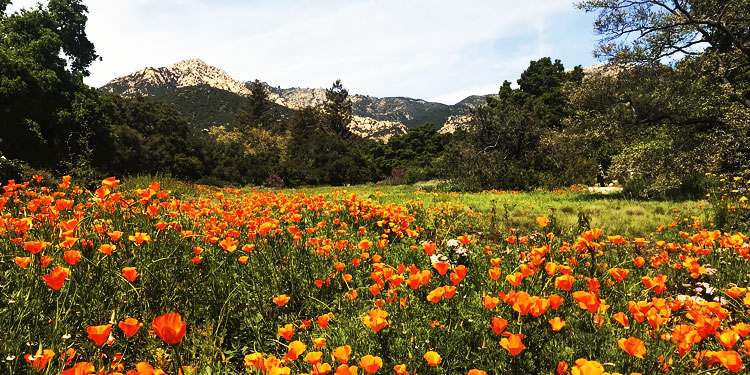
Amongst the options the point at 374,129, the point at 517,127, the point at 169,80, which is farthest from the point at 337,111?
the point at 169,80

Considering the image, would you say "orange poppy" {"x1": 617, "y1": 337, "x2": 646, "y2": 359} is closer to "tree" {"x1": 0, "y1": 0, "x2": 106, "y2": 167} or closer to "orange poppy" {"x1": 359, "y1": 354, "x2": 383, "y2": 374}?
"orange poppy" {"x1": 359, "y1": 354, "x2": 383, "y2": 374}

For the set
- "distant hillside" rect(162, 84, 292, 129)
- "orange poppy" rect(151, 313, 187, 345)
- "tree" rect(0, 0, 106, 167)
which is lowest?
"orange poppy" rect(151, 313, 187, 345)

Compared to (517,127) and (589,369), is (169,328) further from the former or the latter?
(517,127)

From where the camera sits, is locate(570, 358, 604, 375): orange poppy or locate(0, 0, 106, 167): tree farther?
locate(0, 0, 106, 167): tree

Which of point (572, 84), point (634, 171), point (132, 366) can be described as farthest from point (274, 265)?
point (572, 84)

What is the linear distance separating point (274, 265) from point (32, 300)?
1.54 m

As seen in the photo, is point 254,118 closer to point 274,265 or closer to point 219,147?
point 219,147

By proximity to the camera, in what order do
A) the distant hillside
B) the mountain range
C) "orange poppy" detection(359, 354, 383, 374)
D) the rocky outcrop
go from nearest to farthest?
1. "orange poppy" detection(359, 354, 383, 374)
2. the distant hillside
3. the mountain range
4. the rocky outcrop

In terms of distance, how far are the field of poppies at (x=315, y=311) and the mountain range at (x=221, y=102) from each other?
2416cm

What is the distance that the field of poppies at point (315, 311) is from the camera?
163 cm

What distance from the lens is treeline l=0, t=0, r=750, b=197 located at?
37.2 ft

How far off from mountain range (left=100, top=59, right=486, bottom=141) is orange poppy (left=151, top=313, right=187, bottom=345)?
26.2 m

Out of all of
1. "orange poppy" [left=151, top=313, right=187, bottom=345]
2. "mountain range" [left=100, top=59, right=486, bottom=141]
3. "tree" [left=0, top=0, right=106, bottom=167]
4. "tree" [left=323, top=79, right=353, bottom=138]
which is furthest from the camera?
"mountain range" [left=100, top=59, right=486, bottom=141]

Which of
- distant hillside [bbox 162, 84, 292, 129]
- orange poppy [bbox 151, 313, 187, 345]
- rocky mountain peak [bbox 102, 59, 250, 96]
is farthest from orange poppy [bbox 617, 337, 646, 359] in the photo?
rocky mountain peak [bbox 102, 59, 250, 96]
